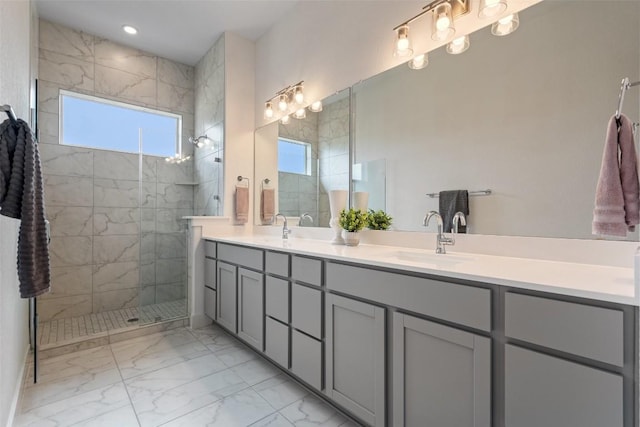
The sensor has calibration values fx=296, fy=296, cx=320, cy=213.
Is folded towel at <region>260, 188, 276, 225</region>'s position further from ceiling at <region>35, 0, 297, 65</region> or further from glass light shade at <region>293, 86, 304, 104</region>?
ceiling at <region>35, 0, 297, 65</region>

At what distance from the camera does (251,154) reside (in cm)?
322

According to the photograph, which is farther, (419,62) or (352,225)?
(352,225)

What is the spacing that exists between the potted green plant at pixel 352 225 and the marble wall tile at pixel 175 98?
2.86 metres

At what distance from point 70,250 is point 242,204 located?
179 centimetres

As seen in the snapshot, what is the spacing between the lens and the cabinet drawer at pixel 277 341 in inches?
71.4

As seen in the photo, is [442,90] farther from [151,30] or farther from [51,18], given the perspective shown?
[51,18]

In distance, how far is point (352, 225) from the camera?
6.32 feet

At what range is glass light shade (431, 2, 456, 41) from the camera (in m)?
1.58

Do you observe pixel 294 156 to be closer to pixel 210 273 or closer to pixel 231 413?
pixel 210 273

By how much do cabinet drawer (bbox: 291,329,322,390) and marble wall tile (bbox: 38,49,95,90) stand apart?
3331 millimetres

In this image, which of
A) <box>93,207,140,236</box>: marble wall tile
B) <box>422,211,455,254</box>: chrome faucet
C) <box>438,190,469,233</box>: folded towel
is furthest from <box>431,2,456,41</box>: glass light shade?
<box>93,207,140,236</box>: marble wall tile

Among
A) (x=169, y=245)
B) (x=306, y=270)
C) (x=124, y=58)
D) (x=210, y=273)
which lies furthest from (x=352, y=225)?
(x=124, y=58)

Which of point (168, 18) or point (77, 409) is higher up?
point (168, 18)

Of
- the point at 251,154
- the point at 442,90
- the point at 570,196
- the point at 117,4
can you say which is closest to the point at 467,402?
the point at 570,196
